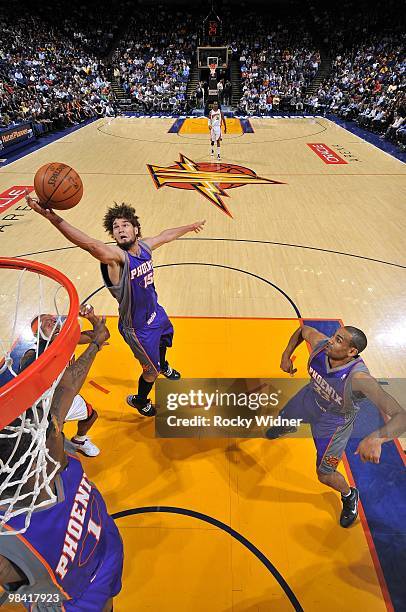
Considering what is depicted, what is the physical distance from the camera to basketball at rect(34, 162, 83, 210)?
325 centimetres

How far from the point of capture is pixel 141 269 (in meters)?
3.23

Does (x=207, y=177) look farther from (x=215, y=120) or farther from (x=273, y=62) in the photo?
(x=273, y=62)

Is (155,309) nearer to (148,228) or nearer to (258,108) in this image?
(148,228)

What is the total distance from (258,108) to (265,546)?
22739 mm

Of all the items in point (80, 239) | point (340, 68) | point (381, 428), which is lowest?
point (381, 428)

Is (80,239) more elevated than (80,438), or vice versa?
(80,239)

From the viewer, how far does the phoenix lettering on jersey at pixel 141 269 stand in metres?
3.18

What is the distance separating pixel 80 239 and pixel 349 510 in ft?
8.52

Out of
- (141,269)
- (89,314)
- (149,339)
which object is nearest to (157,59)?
(141,269)

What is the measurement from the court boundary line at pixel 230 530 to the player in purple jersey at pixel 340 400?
60 centimetres

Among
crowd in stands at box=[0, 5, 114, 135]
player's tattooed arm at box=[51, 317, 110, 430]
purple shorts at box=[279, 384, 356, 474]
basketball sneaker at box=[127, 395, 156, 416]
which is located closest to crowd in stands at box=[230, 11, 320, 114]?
crowd in stands at box=[0, 5, 114, 135]

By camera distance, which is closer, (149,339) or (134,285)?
(134,285)

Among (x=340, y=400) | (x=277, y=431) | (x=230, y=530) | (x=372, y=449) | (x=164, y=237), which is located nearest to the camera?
(x=372, y=449)

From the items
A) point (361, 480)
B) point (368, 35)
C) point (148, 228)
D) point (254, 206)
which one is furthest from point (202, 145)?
point (368, 35)
